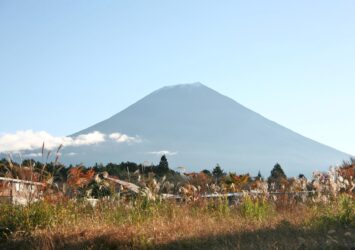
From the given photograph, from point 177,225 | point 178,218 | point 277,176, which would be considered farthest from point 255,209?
point 277,176

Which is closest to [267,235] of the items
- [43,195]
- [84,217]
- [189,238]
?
[189,238]

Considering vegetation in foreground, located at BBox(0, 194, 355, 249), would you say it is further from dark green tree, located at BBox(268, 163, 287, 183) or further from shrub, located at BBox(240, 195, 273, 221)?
dark green tree, located at BBox(268, 163, 287, 183)

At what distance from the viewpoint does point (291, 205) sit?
38.8 feet

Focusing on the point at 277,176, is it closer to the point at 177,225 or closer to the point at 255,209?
the point at 255,209

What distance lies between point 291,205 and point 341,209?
5.82 feet

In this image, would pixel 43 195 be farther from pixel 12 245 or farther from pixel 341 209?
pixel 341 209

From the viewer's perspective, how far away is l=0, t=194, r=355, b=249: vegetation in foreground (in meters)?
7.98

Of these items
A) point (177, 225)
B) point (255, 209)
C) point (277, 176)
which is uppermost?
point (277, 176)

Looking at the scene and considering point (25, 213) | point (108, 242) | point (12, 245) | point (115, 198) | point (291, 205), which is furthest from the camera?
point (291, 205)

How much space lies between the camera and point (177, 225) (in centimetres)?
901

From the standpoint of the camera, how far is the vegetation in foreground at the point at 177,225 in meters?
7.98

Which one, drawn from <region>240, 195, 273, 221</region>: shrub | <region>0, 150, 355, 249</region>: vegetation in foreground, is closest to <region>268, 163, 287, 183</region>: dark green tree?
<region>0, 150, 355, 249</region>: vegetation in foreground

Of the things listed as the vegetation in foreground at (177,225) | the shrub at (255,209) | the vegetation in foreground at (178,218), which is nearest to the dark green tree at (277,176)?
the vegetation in foreground at (178,218)

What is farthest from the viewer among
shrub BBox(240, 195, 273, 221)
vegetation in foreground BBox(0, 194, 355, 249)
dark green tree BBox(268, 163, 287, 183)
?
dark green tree BBox(268, 163, 287, 183)
